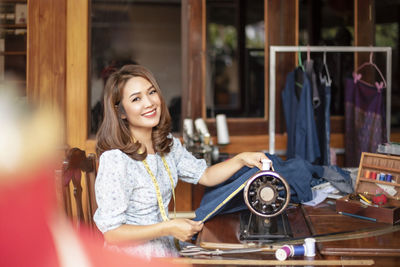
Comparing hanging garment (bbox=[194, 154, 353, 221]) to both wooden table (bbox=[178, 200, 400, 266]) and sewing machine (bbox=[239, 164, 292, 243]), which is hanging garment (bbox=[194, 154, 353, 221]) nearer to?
wooden table (bbox=[178, 200, 400, 266])

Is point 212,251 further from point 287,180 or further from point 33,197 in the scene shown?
point 33,197

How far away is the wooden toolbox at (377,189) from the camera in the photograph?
74.5 inches

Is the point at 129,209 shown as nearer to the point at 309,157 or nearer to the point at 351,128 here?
the point at 309,157

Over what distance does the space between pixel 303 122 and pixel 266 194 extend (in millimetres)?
1823

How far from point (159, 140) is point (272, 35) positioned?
6.68 feet

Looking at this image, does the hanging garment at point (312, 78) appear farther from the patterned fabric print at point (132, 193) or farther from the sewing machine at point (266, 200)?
the sewing machine at point (266, 200)

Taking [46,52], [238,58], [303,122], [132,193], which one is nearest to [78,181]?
[132,193]

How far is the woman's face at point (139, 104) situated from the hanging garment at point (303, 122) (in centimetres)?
171

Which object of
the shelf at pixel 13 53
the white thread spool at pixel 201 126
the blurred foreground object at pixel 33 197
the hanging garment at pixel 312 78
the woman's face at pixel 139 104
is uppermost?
the shelf at pixel 13 53

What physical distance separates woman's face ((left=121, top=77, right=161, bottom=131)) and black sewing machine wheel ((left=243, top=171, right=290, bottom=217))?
0.53 m

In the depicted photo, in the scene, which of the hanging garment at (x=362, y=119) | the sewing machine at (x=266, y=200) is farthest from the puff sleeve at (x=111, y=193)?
the hanging garment at (x=362, y=119)

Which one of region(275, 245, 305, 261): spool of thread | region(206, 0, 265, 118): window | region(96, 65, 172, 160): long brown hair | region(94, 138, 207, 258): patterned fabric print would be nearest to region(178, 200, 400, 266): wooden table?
region(275, 245, 305, 261): spool of thread

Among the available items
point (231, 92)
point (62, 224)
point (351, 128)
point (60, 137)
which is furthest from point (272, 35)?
point (231, 92)

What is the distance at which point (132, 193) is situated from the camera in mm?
1949
